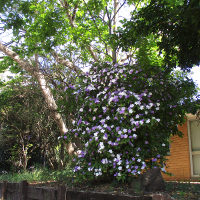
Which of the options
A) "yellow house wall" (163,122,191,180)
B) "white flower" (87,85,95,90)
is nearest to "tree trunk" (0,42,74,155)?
"white flower" (87,85,95,90)

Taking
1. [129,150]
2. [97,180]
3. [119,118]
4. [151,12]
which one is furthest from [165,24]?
[97,180]

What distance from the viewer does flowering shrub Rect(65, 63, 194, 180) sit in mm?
5098

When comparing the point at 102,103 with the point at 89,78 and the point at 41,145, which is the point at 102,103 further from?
the point at 41,145

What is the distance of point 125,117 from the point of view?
5102 mm

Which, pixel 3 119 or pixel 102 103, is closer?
pixel 102 103

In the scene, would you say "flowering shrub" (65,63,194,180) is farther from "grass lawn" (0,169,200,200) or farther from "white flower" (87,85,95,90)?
"grass lawn" (0,169,200,200)

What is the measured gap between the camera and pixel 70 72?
9578 millimetres

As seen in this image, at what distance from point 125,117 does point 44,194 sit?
2144mm

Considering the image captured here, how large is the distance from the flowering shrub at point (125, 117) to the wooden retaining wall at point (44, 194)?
0.91 m

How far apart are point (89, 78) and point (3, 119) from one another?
7.13 metres

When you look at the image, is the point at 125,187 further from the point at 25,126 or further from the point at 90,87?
the point at 25,126

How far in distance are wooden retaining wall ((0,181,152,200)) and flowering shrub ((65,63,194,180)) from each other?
91cm

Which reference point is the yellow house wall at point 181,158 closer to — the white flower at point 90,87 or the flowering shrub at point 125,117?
the flowering shrub at point 125,117

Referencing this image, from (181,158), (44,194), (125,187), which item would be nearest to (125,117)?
(125,187)
